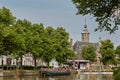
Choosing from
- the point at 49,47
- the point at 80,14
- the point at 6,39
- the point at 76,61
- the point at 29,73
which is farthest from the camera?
the point at 76,61

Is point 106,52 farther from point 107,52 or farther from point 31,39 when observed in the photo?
point 31,39

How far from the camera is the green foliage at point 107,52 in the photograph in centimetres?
11950

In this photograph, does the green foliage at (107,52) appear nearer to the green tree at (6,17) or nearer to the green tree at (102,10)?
the green tree at (6,17)

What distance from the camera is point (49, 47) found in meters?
85.1

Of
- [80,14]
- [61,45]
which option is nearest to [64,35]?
[61,45]

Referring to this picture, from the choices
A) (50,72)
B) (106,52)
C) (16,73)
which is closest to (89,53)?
(106,52)

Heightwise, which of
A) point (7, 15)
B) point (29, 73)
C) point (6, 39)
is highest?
point (7, 15)

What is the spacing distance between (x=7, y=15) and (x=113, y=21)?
45.1 meters

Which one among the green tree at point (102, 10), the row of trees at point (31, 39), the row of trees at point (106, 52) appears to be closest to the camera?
the green tree at point (102, 10)

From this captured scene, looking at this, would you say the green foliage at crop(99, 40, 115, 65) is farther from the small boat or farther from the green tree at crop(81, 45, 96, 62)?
the small boat

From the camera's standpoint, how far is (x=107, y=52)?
393 ft

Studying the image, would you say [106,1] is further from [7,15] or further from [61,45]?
[61,45]

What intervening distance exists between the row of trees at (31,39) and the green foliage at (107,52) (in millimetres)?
22040

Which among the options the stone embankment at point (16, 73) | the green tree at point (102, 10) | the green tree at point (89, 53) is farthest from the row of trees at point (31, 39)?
the green tree at point (102, 10)
